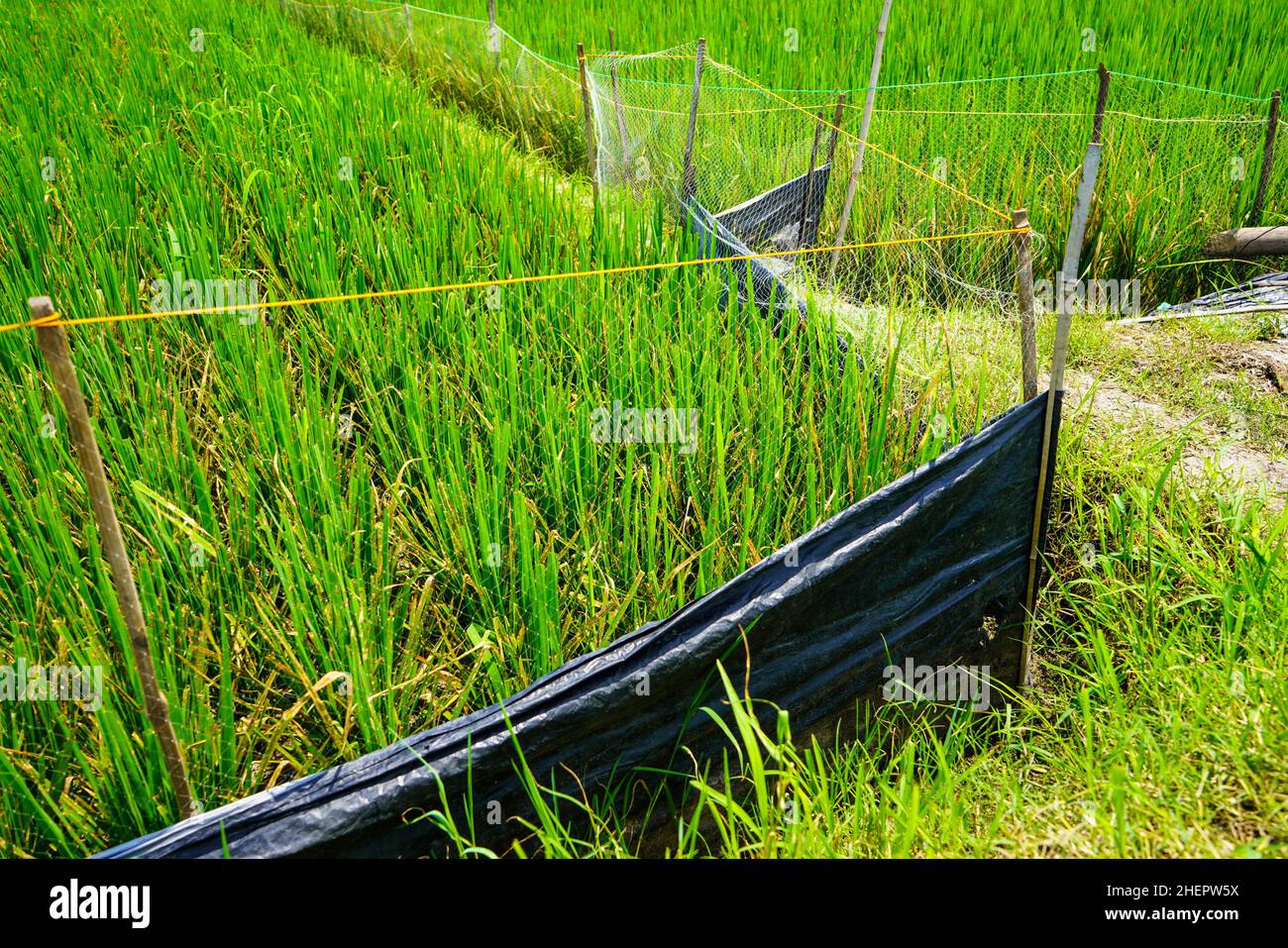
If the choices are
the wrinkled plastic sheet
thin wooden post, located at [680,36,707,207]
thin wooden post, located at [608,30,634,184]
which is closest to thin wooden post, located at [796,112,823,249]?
thin wooden post, located at [680,36,707,207]

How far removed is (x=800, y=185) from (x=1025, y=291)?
2.49m

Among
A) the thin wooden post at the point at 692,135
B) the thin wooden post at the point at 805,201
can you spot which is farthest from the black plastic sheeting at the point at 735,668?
the thin wooden post at the point at 805,201

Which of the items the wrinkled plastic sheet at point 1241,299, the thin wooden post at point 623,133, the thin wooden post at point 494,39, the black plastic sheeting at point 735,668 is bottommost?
the black plastic sheeting at point 735,668

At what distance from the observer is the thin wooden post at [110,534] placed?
1364 mm

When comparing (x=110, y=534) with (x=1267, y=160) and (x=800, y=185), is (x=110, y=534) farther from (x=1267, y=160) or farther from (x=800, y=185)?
(x=1267, y=160)

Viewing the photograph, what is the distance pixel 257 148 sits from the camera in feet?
13.0

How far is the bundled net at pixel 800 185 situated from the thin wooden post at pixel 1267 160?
4.52ft

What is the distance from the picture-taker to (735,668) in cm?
186

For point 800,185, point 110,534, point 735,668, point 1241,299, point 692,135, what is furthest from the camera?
point 800,185

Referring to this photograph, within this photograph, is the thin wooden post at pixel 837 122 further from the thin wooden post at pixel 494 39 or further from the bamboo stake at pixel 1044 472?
the thin wooden post at pixel 494 39

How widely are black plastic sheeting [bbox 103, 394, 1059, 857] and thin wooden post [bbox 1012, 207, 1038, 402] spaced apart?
0.43ft

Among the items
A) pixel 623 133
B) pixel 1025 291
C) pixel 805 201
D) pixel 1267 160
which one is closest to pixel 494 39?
pixel 623 133

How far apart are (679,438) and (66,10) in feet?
25.4

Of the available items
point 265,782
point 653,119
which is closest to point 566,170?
point 653,119
